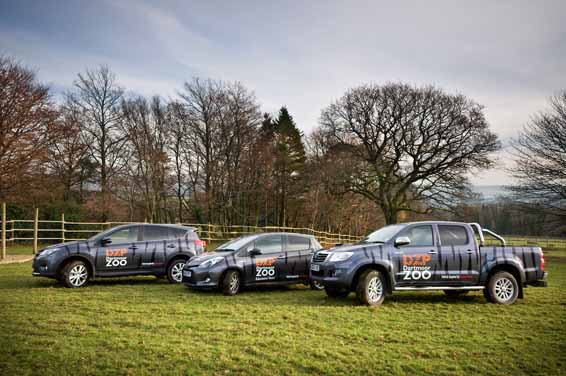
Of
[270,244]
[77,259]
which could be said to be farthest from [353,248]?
[77,259]

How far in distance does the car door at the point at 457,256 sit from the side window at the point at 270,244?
3958mm

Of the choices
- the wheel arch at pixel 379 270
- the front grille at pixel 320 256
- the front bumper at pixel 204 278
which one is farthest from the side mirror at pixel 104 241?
the wheel arch at pixel 379 270

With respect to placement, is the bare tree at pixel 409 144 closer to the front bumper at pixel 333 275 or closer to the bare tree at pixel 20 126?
the bare tree at pixel 20 126

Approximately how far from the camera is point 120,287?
13.2m

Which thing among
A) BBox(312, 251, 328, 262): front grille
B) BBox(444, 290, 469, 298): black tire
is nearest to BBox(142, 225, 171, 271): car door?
BBox(312, 251, 328, 262): front grille

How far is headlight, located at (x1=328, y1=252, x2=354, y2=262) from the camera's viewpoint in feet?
34.5

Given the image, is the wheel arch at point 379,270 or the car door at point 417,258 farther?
the car door at point 417,258

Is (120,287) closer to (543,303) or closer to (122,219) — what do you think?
(543,303)

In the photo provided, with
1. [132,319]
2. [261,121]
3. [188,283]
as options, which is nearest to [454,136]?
[261,121]

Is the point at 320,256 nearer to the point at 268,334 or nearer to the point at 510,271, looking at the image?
the point at 268,334

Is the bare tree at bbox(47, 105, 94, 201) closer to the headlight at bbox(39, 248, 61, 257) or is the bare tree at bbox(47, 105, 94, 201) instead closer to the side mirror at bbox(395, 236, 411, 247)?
the headlight at bbox(39, 248, 61, 257)

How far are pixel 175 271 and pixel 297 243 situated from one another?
3.50m

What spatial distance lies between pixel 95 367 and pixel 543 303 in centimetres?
994

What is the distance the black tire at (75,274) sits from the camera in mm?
12680
